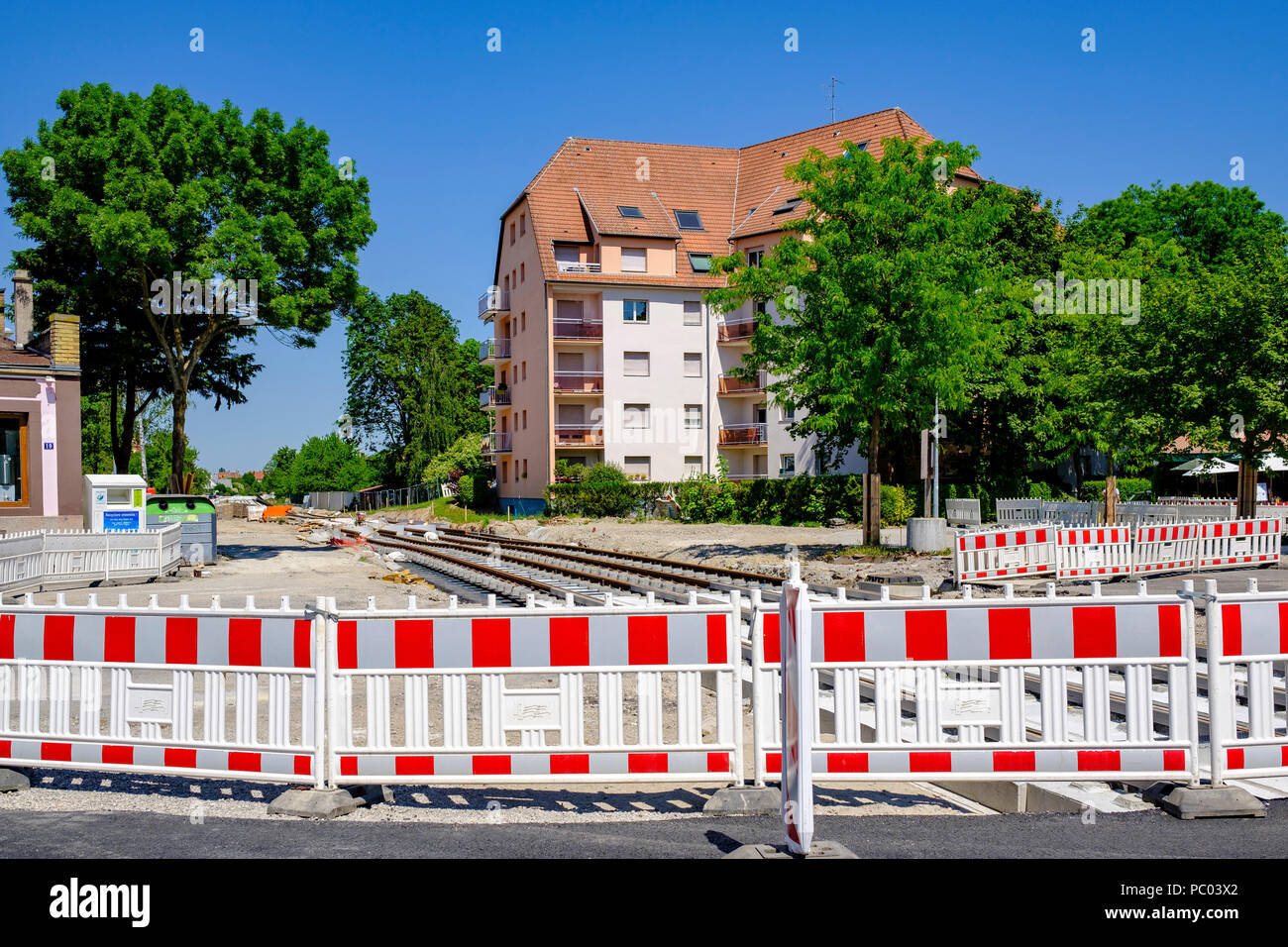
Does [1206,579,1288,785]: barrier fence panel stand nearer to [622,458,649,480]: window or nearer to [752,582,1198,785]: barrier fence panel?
[752,582,1198,785]: barrier fence panel

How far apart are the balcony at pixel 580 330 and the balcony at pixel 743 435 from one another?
27.2 ft

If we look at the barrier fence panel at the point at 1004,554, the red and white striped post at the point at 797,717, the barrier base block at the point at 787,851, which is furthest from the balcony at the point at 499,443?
the barrier base block at the point at 787,851

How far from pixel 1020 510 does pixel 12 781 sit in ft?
114

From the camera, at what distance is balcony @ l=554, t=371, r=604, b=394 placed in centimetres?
5497

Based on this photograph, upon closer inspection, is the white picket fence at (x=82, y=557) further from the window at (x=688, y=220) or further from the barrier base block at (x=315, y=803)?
the window at (x=688, y=220)

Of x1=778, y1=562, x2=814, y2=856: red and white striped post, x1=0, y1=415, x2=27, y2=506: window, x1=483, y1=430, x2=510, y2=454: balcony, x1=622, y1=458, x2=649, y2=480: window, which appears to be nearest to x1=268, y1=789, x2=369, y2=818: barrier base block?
x1=778, y1=562, x2=814, y2=856: red and white striped post

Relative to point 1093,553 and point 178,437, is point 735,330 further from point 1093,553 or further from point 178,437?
point 1093,553

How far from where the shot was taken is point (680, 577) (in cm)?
1958

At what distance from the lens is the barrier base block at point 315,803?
566 cm

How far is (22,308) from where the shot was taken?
31500 mm

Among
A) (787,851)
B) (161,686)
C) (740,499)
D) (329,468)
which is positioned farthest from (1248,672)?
Result: (329,468)

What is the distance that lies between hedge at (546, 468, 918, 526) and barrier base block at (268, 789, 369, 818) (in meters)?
35.2
